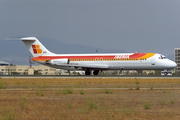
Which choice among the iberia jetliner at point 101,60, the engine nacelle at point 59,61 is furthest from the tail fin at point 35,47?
the engine nacelle at point 59,61

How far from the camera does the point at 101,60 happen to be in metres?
55.8

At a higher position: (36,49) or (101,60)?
(36,49)

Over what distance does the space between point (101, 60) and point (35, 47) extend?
13.5 metres

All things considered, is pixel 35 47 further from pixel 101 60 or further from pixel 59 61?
pixel 101 60

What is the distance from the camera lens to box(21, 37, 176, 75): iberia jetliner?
53656 millimetres

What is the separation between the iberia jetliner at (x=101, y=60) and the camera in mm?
53656

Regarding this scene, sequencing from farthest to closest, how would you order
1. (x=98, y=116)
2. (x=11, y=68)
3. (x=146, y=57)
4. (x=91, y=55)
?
(x=11, y=68), (x=91, y=55), (x=146, y=57), (x=98, y=116)

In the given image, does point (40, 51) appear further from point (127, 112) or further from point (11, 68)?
point (11, 68)

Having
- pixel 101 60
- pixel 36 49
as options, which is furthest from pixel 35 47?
pixel 101 60

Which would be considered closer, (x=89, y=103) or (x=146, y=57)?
(x=89, y=103)

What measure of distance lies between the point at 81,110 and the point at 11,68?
153 meters

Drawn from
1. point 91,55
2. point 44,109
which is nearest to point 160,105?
point 44,109

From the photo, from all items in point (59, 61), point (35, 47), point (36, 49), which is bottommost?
point (59, 61)

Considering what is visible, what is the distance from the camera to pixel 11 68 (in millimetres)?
163000
